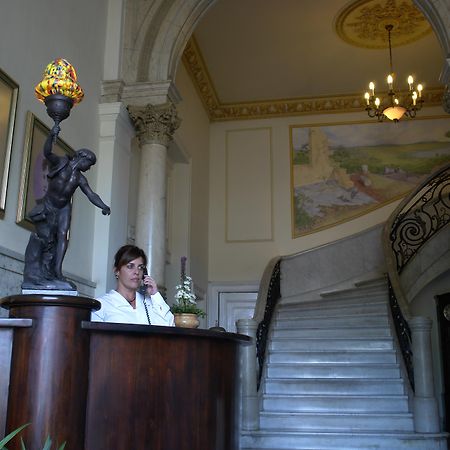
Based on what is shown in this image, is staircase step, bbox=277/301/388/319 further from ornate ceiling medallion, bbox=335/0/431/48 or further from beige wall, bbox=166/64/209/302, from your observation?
ornate ceiling medallion, bbox=335/0/431/48

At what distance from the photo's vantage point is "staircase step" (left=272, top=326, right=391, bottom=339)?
7.40m

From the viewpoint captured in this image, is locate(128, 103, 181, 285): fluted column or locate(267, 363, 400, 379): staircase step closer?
locate(267, 363, 400, 379): staircase step

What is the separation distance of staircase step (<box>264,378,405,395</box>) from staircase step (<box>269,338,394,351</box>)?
64cm

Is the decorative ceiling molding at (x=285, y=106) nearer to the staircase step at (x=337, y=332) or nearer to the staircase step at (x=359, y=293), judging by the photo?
the staircase step at (x=359, y=293)

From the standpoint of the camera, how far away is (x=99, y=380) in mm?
2447

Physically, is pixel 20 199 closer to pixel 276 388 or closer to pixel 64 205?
pixel 64 205

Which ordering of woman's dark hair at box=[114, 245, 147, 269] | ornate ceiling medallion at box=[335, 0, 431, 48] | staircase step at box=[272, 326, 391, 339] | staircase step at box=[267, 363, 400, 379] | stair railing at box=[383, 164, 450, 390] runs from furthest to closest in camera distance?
ornate ceiling medallion at box=[335, 0, 431, 48] < stair railing at box=[383, 164, 450, 390] < staircase step at box=[272, 326, 391, 339] < staircase step at box=[267, 363, 400, 379] < woman's dark hair at box=[114, 245, 147, 269]

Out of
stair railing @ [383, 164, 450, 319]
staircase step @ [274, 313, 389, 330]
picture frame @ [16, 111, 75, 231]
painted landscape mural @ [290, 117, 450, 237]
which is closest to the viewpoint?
picture frame @ [16, 111, 75, 231]

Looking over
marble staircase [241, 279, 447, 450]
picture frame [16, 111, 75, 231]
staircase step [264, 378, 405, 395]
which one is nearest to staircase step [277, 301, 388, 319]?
marble staircase [241, 279, 447, 450]

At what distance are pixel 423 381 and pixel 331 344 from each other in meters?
1.42

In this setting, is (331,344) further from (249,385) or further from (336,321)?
(249,385)


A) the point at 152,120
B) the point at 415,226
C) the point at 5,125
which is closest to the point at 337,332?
the point at 415,226

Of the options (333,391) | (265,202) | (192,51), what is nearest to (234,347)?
(333,391)

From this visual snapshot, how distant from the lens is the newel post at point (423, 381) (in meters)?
5.82
